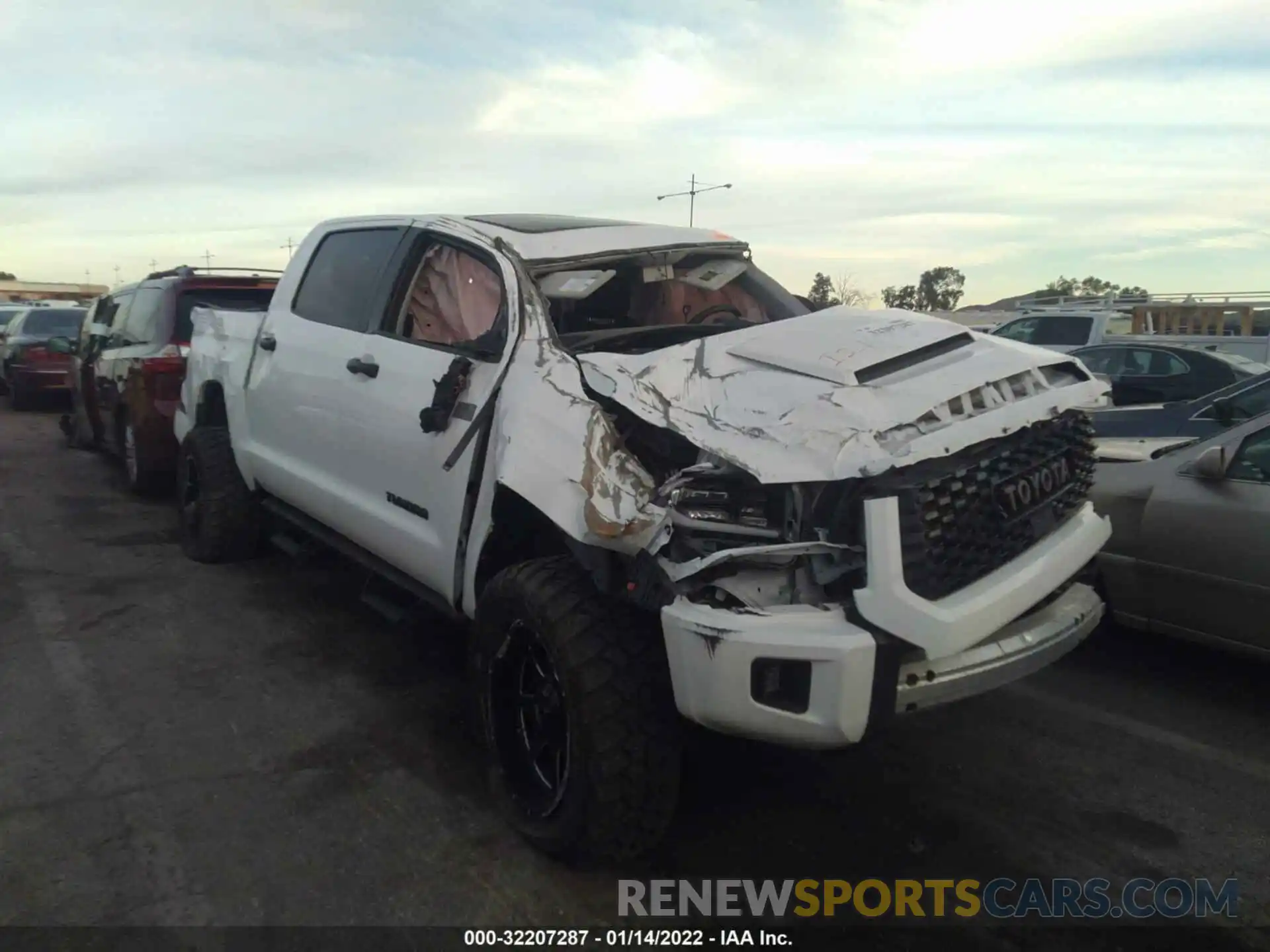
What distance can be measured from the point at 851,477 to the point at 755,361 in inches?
25.4

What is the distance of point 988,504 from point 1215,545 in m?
1.91

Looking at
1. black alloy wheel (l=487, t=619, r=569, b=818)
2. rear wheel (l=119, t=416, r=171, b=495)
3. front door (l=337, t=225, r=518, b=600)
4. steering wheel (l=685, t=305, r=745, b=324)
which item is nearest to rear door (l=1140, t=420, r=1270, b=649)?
steering wheel (l=685, t=305, r=745, b=324)

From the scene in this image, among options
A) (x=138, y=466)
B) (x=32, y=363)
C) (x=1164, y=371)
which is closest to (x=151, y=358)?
(x=138, y=466)

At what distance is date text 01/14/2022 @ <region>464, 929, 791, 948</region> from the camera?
9.12 feet

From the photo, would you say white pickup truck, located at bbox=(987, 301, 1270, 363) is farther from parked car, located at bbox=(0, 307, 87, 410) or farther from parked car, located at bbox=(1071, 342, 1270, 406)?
parked car, located at bbox=(0, 307, 87, 410)

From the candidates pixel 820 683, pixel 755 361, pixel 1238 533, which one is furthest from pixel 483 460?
pixel 1238 533

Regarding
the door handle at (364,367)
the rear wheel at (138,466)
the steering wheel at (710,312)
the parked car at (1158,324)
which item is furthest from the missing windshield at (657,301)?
the parked car at (1158,324)

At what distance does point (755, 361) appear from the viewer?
3146mm

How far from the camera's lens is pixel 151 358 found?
767 centimetres

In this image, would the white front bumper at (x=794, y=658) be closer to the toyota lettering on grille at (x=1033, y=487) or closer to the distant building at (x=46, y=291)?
the toyota lettering on grille at (x=1033, y=487)

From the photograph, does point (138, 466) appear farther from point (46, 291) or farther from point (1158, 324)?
point (46, 291)

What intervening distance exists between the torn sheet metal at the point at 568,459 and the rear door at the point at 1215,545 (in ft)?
8.88

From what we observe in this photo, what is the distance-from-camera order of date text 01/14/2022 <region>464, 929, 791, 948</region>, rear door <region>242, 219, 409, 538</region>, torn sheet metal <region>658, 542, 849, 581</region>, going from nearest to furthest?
torn sheet metal <region>658, 542, 849, 581</region> → date text 01/14/2022 <region>464, 929, 791, 948</region> → rear door <region>242, 219, 409, 538</region>

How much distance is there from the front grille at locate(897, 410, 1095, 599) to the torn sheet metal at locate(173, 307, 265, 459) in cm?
403
